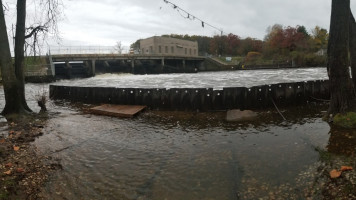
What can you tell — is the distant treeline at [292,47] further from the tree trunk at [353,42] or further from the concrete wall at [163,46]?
the tree trunk at [353,42]

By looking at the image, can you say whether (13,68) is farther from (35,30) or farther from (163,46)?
(163,46)

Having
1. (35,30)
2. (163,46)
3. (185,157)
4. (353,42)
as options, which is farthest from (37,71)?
(163,46)

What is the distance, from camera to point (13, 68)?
371 inches

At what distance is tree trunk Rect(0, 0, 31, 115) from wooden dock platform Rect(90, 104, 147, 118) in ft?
9.40

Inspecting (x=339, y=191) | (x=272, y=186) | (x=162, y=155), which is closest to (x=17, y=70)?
(x=162, y=155)

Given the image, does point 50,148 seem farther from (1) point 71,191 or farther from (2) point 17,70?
(2) point 17,70

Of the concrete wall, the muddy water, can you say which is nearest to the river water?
the muddy water

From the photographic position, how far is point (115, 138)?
7.37 meters

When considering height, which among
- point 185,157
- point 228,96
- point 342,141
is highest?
point 228,96

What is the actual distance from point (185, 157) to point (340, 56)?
18.2ft

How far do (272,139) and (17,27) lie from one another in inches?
413

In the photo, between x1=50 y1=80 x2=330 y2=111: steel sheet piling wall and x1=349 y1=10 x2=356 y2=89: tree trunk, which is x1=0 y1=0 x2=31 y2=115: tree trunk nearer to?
x1=50 y1=80 x2=330 y2=111: steel sheet piling wall

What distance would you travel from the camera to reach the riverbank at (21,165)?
3.99 metres

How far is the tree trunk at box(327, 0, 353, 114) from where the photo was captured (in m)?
7.27
